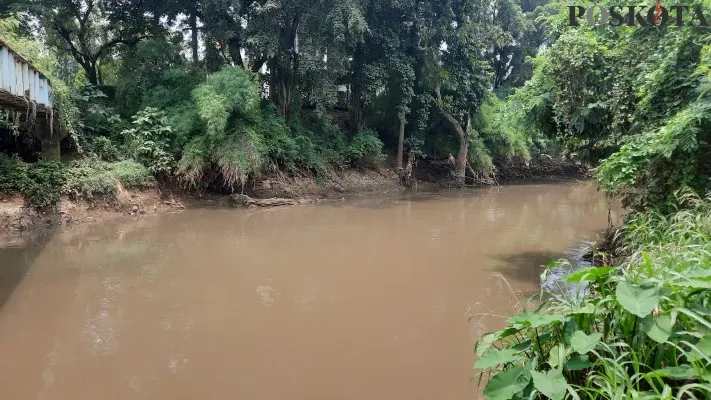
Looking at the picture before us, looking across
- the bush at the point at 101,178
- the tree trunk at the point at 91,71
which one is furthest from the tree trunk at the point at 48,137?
the tree trunk at the point at 91,71

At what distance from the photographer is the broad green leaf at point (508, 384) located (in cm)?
223

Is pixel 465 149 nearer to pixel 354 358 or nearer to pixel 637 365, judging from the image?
pixel 354 358

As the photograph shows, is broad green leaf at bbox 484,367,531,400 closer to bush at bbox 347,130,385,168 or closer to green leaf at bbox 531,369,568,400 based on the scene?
green leaf at bbox 531,369,568,400

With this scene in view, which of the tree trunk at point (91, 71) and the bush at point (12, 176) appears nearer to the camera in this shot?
the bush at point (12, 176)

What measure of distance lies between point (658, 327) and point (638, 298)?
154 millimetres

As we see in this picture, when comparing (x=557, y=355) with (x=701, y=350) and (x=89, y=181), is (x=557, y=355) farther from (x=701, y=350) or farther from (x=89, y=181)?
(x=89, y=181)

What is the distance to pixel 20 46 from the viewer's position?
35.7 feet

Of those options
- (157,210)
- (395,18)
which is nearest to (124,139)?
(157,210)

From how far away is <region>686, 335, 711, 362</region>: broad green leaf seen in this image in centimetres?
195

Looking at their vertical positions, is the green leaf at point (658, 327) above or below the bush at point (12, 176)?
below

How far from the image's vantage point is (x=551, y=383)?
7.01 feet

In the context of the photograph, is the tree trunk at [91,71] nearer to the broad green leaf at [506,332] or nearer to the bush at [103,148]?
the bush at [103,148]

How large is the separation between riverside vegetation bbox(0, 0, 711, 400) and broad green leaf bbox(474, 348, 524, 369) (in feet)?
0.03

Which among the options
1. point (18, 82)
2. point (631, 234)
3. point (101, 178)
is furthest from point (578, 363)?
point (101, 178)
